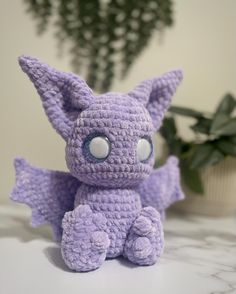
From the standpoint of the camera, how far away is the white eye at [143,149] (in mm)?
523

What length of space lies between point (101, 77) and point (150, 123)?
42 centimetres

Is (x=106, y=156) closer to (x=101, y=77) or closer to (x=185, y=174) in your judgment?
(x=185, y=174)

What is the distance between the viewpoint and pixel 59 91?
55cm

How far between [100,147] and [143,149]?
0.06 m

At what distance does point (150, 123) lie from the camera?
1.80 ft

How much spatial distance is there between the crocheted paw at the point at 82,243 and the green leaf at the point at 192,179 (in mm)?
349

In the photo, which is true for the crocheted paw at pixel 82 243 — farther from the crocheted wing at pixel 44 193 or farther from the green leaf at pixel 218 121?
Result: the green leaf at pixel 218 121

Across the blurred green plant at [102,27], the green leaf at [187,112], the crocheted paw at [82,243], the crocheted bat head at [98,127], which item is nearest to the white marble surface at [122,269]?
the crocheted paw at [82,243]

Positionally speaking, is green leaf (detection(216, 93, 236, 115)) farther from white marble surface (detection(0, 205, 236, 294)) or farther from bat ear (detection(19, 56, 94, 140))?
bat ear (detection(19, 56, 94, 140))

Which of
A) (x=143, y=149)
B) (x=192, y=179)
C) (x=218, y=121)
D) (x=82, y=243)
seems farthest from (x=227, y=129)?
(x=82, y=243)

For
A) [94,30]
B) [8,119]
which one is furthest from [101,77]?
[8,119]

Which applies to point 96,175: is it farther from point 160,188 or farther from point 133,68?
point 133,68

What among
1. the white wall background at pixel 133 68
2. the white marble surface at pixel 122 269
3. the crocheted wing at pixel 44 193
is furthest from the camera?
the white wall background at pixel 133 68

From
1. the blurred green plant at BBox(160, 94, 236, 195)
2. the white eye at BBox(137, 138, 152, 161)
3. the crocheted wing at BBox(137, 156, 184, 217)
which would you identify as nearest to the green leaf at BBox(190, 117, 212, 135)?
the blurred green plant at BBox(160, 94, 236, 195)
